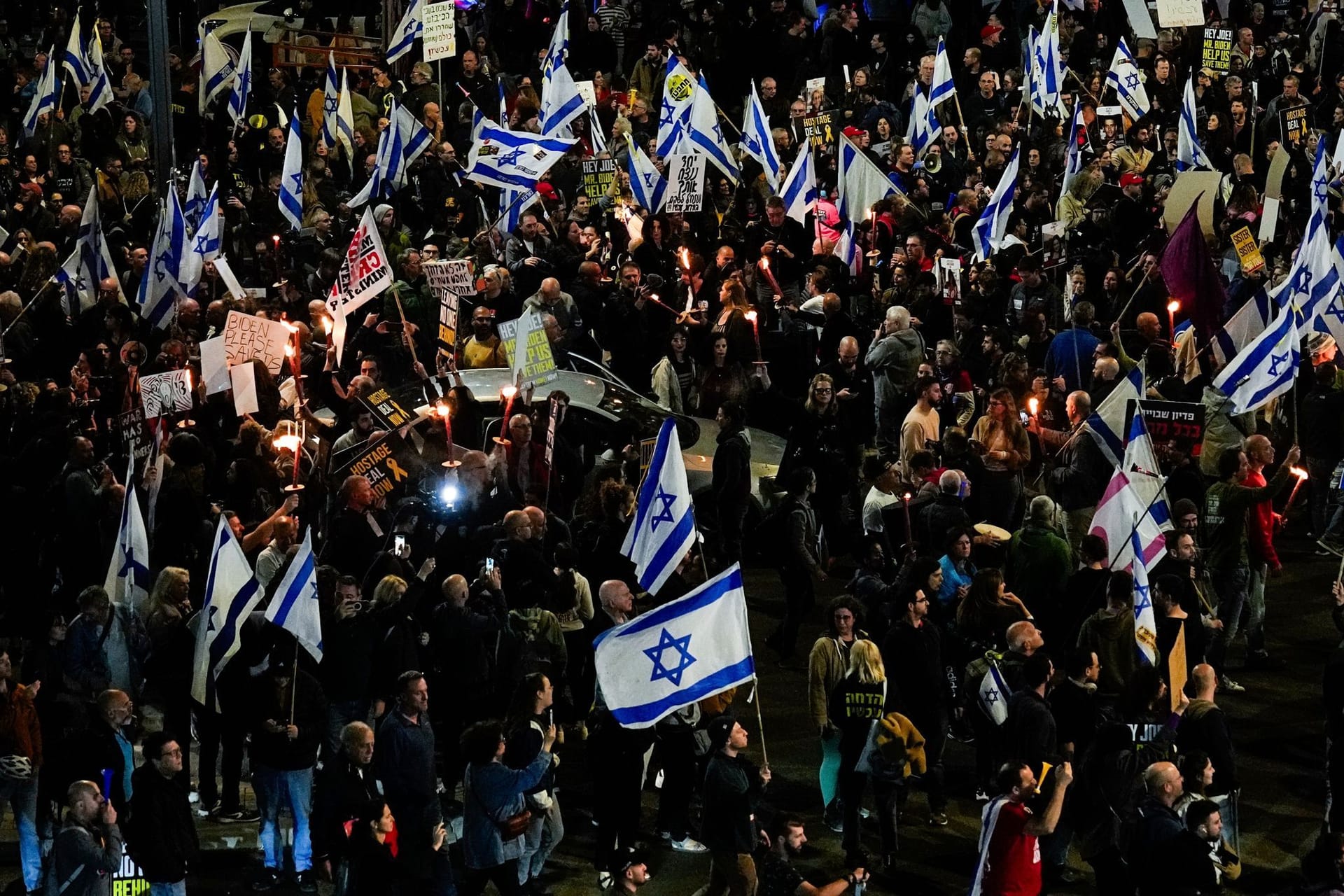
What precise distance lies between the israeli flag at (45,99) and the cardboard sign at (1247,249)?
15221mm

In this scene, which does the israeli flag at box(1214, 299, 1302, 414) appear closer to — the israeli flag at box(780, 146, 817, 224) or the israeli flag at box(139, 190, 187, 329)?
the israeli flag at box(780, 146, 817, 224)

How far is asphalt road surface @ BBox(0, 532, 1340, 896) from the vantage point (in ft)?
43.5

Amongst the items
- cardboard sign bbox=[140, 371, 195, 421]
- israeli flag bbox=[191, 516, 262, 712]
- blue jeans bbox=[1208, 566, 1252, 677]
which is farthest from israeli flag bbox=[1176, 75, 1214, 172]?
israeli flag bbox=[191, 516, 262, 712]

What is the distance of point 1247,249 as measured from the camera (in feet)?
66.4

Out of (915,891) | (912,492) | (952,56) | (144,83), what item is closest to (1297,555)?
(912,492)

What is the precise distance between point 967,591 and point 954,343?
568cm

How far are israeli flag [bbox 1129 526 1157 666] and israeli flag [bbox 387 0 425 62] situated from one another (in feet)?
52.0

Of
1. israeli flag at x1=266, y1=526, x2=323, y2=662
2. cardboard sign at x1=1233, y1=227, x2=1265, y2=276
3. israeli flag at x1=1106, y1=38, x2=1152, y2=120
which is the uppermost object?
israeli flag at x1=266, y1=526, x2=323, y2=662

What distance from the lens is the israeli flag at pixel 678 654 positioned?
12047 mm

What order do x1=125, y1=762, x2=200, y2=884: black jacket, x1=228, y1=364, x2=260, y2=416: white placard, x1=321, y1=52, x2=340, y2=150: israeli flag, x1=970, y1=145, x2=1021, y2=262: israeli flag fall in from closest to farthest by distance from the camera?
x1=125, y1=762, x2=200, y2=884: black jacket
x1=228, y1=364, x2=260, y2=416: white placard
x1=970, y1=145, x2=1021, y2=262: israeli flag
x1=321, y1=52, x2=340, y2=150: israeli flag

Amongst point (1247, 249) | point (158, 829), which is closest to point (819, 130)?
point (1247, 249)

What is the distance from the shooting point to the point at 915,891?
13023 millimetres

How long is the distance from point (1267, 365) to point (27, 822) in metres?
10.1

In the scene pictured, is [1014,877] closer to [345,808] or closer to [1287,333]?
[345,808]
